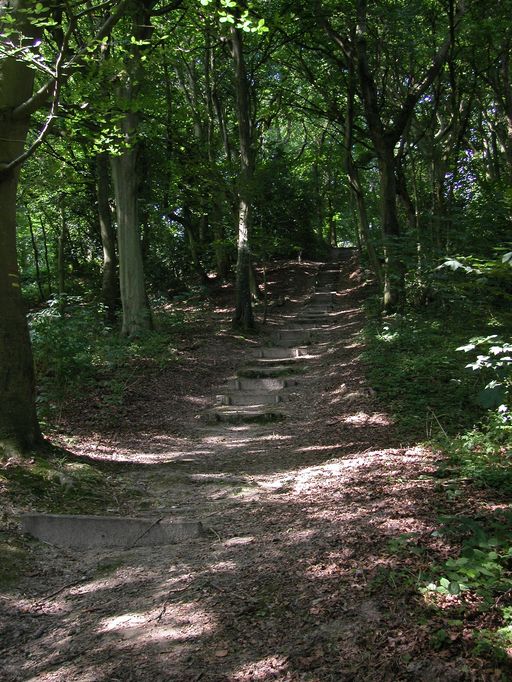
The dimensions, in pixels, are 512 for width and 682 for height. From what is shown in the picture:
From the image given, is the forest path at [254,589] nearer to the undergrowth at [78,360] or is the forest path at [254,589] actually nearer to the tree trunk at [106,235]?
the undergrowth at [78,360]

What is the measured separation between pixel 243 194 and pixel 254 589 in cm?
1208

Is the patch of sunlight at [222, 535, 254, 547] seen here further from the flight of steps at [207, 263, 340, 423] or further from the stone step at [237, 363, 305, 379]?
the stone step at [237, 363, 305, 379]

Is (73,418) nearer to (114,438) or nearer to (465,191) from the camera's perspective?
(114,438)

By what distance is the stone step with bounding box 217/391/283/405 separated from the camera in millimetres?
9844

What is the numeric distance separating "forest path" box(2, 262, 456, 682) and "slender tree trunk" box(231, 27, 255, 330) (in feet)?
29.5

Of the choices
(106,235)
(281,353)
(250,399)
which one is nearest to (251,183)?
(281,353)

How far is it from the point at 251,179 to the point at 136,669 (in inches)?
506

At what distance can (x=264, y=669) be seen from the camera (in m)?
2.66

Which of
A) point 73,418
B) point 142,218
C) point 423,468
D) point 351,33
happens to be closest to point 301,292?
point 142,218

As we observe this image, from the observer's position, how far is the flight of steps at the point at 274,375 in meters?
9.09

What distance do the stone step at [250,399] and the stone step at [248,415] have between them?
0.40 meters

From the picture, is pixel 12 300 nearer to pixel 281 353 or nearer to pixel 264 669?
pixel 264 669

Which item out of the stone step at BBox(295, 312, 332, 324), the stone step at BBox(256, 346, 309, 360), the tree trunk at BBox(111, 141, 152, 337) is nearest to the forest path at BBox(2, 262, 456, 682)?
the stone step at BBox(256, 346, 309, 360)

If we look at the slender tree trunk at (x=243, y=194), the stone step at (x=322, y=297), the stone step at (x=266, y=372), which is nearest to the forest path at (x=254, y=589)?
the stone step at (x=266, y=372)
